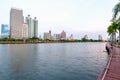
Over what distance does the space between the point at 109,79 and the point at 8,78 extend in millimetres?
12242

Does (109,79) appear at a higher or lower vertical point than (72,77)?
higher

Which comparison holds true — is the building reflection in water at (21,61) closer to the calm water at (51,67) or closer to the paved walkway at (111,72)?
the calm water at (51,67)

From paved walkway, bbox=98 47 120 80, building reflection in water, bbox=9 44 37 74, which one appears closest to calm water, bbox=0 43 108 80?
building reflection in water, bbox=9 44 37 74

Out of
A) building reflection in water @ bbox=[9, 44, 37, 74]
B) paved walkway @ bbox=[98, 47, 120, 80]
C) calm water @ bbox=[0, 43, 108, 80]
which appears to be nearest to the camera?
paved walkway @ bbox=[98, 47, 120, 80]

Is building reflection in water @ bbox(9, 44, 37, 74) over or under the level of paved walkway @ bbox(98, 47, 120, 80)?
under

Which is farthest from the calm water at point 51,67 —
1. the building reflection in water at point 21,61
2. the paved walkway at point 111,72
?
the paved walkway at point 111,72

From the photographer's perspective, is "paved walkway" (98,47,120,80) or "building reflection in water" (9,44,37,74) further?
"building reflection in water" (9,44,37,74)

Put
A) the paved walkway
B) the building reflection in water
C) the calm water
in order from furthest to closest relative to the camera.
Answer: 1. the building reflection in water
2. the calm water
3. the paved walkway

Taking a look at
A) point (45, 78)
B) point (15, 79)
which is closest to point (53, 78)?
point (45, 78)

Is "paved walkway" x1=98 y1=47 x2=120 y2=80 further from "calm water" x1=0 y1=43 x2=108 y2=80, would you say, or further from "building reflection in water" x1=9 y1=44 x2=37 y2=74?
"building reflection in water" x1=9 y1=44 x2=37 y2=74

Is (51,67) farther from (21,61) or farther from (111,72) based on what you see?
(111,72)

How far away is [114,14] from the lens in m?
24.2

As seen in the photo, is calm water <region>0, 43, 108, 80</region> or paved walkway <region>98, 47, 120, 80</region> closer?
paved walkway <region>98, 47, 120, 80</region>

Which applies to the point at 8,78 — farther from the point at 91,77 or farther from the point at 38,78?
the point at 91,77
